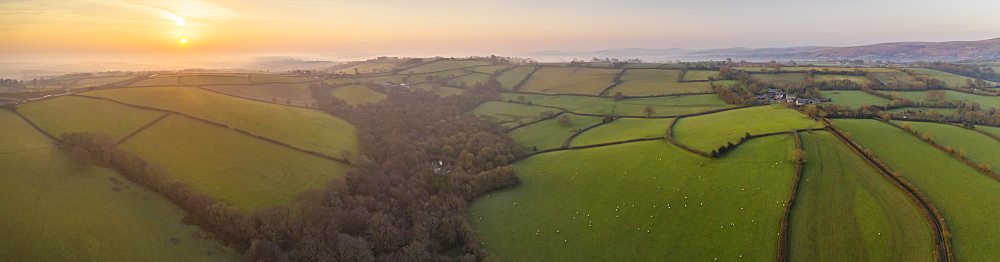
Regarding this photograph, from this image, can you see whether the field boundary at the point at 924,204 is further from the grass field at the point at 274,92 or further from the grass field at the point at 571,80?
the grass field at the point at 274,92

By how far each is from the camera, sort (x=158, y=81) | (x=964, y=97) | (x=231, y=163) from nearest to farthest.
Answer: (x=231, y=163)
(x=158, y=81)
(x=964, y=97)

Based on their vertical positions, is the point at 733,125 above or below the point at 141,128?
A: below

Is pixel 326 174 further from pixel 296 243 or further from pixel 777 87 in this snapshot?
pixel 777 87

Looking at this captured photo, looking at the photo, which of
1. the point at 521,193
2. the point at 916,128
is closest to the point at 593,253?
the point at 521,193

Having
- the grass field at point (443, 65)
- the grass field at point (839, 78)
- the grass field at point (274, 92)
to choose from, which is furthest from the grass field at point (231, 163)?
the grass field at point (839, 78)

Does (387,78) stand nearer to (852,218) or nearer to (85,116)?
(85,116)

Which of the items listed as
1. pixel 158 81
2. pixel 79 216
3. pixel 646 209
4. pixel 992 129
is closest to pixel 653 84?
pixel 992 129

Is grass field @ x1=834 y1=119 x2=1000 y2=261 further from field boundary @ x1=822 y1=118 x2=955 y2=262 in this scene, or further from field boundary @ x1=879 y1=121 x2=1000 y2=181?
field boundary @ x1=822 y1=118 x2=955 y2=262
